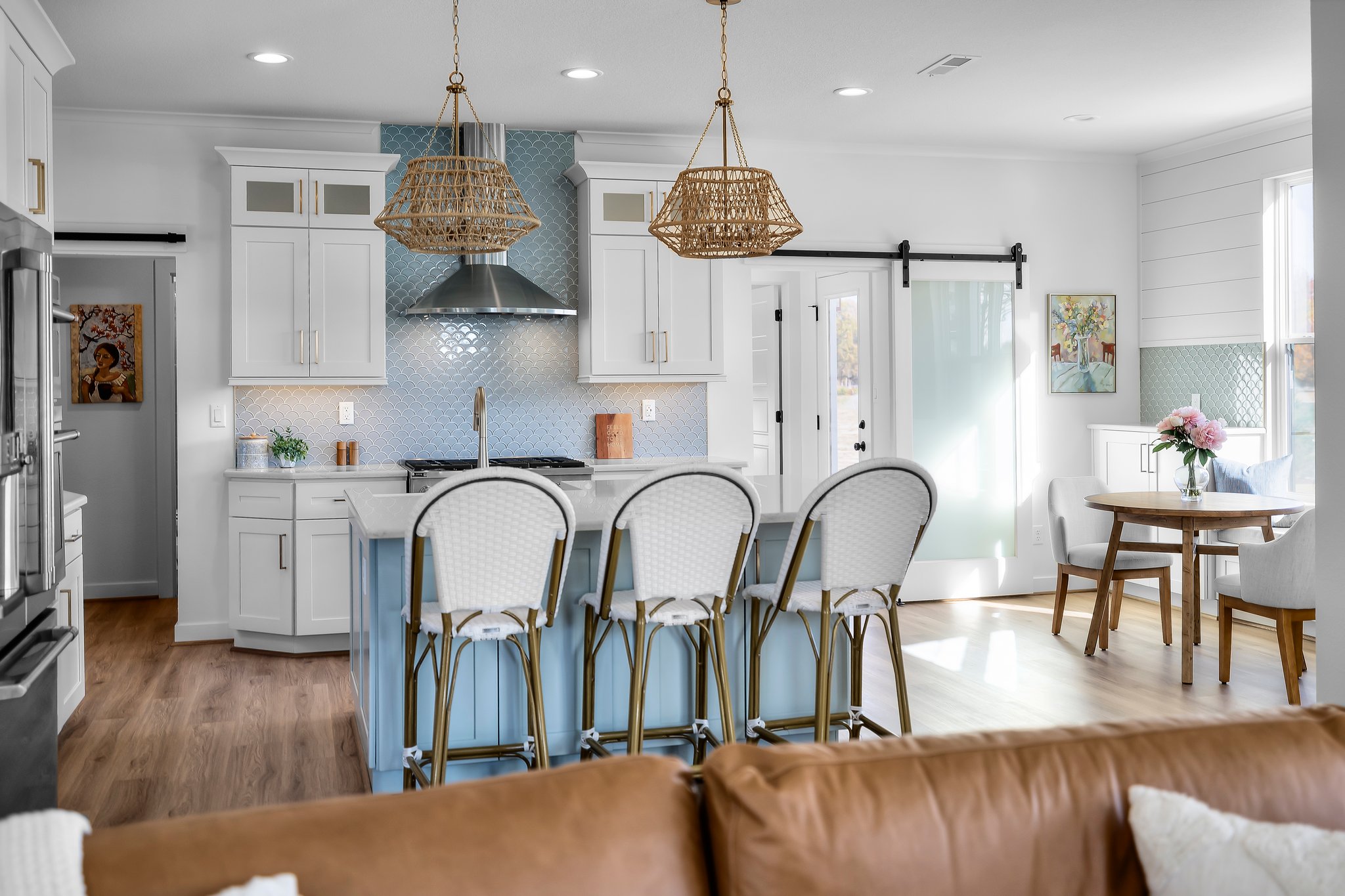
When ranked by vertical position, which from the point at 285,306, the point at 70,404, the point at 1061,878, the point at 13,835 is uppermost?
the point at 285,306

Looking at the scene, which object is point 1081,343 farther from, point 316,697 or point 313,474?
point 316,697

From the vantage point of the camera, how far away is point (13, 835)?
1051 millimetres

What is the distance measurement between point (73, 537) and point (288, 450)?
57.0 inches

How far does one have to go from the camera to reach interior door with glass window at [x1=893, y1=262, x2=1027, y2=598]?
6.39 metres

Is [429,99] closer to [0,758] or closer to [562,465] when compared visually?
[562,465]

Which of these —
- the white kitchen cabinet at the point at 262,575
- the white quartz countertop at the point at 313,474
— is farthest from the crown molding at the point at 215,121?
the white kitchen cabinet at the point at 262,575

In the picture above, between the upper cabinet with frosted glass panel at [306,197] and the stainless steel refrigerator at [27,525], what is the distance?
237cm

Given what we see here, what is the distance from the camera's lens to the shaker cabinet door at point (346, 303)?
17.4 feet

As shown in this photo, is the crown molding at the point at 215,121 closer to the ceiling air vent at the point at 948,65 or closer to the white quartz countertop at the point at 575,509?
the white quartz countertop at the point at 575,509

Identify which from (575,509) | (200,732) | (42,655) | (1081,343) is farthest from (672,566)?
(1081,343)

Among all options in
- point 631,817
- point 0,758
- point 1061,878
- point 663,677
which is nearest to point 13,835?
point 631,817

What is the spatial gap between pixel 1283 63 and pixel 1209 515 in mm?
2062

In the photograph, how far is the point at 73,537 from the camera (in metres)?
3.93

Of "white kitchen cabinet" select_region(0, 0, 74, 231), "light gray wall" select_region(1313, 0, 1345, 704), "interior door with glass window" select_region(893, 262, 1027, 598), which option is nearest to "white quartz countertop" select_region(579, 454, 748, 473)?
"interior door with glass window" select_region(893, 262, 1027, 598)
